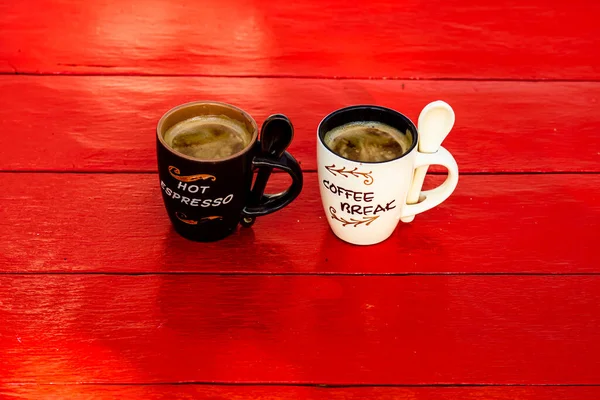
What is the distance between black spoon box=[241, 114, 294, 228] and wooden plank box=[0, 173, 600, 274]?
0.08 m

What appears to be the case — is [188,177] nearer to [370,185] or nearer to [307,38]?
[370,185]

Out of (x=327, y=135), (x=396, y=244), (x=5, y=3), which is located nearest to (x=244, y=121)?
(x=327, y=135)

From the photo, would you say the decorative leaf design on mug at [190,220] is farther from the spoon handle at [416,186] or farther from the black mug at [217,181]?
the spoon handle at [416,186]

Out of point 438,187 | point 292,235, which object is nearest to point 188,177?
point 292,235

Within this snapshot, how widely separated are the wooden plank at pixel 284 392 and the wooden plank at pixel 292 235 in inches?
5.6

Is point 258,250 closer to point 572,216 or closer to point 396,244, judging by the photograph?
point 396,244

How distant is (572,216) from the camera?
818 millimetres

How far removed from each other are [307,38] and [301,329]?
564 millimetres

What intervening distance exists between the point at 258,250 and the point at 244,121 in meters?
A: 0.14

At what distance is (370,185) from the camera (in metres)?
0.70

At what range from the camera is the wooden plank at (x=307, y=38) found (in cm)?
104

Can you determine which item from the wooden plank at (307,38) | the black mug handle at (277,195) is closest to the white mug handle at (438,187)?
the black mug handle at (277,195)

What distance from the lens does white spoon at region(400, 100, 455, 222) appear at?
0.69m

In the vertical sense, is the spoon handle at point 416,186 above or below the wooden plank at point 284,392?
above
